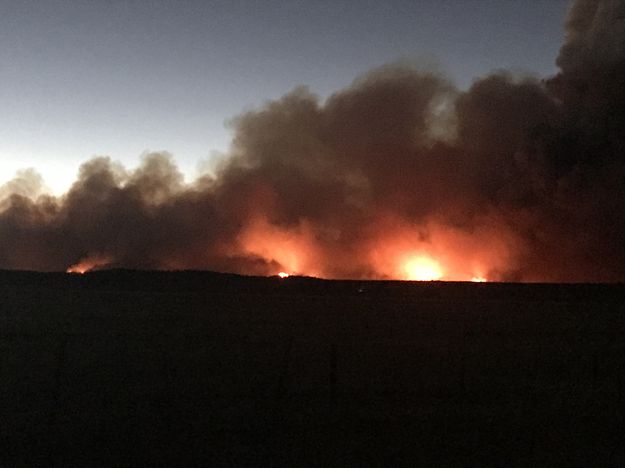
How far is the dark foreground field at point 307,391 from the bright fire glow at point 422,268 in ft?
133

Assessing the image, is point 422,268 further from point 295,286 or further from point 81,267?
point 81,267

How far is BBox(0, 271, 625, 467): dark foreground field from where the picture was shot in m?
14.2

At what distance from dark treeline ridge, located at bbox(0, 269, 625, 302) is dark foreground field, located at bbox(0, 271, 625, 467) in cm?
2121

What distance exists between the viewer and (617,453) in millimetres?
14000

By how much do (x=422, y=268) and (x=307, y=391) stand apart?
2624 inches

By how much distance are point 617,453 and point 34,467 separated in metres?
11.4

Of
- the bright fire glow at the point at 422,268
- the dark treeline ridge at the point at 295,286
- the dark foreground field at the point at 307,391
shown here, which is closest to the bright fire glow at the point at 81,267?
the dark treeline ridge at the point at 295,286

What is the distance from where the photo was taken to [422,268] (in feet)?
280

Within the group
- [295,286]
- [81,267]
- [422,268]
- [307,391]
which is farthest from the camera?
[81,267]

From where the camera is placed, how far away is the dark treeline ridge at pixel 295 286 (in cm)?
6431

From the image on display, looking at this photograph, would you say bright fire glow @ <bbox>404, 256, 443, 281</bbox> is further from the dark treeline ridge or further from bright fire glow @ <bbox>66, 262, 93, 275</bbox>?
bright fire glow @ <bbox>66, 262, 93, 275</bbox>

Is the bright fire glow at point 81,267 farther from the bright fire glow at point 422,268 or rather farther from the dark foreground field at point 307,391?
the dark foreground field at point 307,391

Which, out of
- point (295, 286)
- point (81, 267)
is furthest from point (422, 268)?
point (81, 267)

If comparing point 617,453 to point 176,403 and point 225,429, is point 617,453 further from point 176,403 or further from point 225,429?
point 176,403
